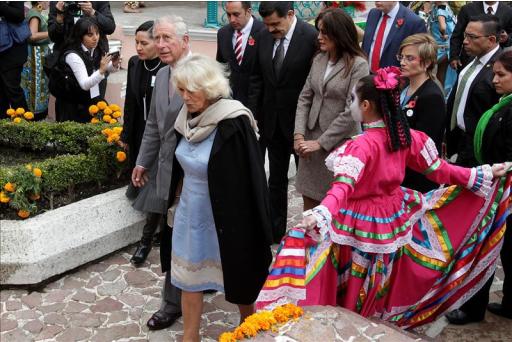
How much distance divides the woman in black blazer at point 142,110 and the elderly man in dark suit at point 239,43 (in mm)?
1071

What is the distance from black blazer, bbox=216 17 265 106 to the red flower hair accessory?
230 cm

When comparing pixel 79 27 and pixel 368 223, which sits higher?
pixel 79 27

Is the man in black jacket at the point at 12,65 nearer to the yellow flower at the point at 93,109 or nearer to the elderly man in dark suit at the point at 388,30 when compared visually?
the yellow flower at the point at 93,109

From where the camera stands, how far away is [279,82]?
5496 mm

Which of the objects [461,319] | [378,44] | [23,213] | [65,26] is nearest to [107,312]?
[23,213]

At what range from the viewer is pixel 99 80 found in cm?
666

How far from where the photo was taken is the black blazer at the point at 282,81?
5.41m

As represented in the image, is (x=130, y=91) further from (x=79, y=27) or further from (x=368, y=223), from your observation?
(x=368, y=223)

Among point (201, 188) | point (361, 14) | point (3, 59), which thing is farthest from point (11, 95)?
point (361, 14)

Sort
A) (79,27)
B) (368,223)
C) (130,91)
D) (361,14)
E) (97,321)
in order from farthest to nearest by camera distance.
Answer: (361,14) → (79,27) → (130,91) → (97,321) → (368,223)

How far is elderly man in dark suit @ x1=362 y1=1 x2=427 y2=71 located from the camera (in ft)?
20.5

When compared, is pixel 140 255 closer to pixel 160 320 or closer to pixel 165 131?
pixel 160 320

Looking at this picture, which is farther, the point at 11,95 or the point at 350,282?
the point at 11,95

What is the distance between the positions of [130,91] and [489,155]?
273cm
